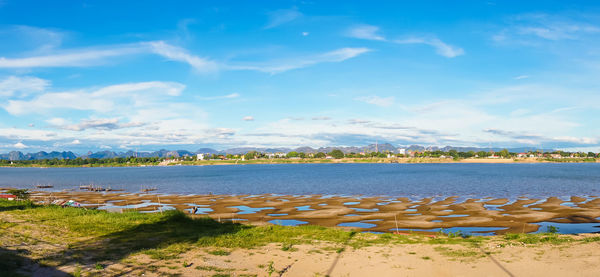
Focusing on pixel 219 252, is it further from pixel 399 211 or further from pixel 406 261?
pixel 399 211

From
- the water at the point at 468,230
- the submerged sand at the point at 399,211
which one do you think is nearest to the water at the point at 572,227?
the submerged sand at the point at 399,211

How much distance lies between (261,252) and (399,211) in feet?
102

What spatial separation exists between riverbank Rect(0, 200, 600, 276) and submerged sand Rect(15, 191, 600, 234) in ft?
41.6

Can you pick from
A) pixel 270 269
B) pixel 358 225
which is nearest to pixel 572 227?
pixel 358 225

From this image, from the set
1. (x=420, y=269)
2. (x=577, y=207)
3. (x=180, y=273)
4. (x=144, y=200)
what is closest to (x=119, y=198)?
(x=144, y=200)

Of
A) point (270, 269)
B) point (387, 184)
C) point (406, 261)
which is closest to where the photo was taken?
point (270, 269)

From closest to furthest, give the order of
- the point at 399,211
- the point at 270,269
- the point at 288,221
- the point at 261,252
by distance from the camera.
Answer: the point at 270,269 → the point at 261,252 → the point at 288,221 → the point at 399,211

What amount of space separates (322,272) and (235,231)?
11215 millimetres

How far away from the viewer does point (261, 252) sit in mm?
21828

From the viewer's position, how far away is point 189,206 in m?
57.4

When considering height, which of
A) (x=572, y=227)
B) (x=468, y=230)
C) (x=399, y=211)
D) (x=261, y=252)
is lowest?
(x=572, y=227)

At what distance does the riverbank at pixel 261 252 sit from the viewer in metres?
17.9

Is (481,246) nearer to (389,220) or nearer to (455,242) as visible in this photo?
(455,242)

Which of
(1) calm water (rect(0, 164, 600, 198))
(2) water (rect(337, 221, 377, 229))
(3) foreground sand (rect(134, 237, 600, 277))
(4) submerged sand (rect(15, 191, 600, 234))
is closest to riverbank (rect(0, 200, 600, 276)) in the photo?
(3) foreground sand (rect(134, 237, 600, 277))
